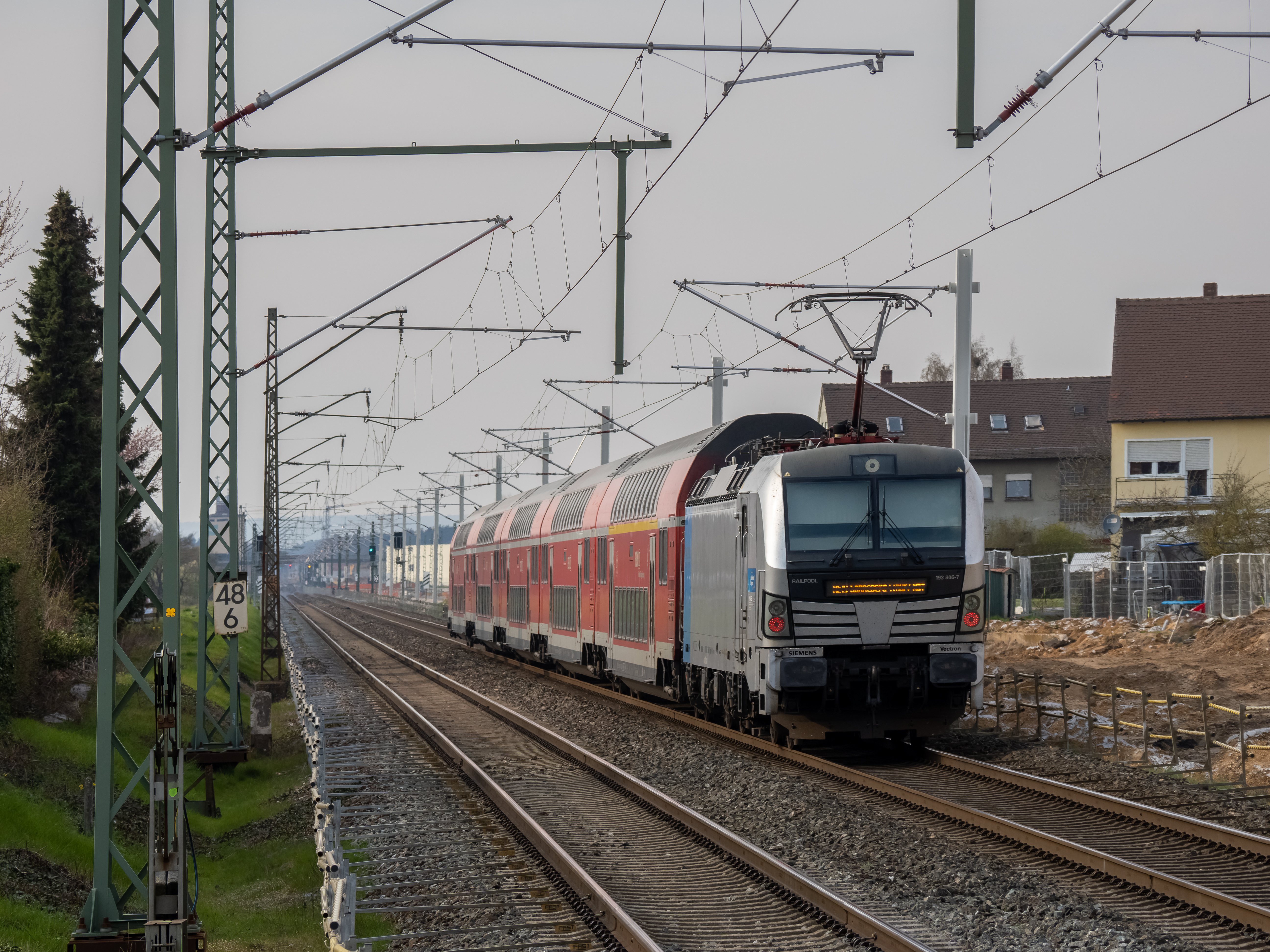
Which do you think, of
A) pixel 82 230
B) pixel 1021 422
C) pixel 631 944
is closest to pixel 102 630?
pixel 631 944

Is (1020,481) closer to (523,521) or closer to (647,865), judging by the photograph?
(523,521)

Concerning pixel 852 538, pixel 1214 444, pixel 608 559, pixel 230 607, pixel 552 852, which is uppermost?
pixel 1214 444

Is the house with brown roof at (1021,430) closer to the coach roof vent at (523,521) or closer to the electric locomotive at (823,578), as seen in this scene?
the coach roof vent at (523,521)

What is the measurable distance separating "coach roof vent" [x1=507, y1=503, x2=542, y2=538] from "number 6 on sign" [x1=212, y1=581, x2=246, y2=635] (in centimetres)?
1513

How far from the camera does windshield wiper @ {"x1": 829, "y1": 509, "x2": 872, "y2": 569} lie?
1530cm

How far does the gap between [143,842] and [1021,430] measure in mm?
56933

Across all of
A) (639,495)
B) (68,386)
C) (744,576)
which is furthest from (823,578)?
(68,386)

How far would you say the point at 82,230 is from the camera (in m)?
37.4

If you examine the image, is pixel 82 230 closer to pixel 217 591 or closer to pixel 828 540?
pixel 217 591

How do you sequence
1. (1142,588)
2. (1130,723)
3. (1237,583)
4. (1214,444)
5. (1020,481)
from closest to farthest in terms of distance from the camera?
(1130,723)
(1237,583)
(1142,588)
(1214,444)
(1020,481)

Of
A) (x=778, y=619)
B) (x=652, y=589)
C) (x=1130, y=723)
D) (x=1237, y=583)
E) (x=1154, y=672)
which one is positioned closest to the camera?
(x=778, y=619)

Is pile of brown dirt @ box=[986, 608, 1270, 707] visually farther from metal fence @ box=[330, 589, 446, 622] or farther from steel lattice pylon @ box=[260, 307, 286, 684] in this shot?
metal fence @ box=[330, 589, 446, 622]

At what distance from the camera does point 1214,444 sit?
47.1m

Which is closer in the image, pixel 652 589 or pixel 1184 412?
pixel 652 589
